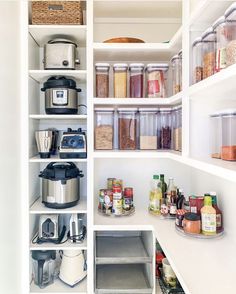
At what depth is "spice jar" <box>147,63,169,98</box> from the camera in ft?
6.25

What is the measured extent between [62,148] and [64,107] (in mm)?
292

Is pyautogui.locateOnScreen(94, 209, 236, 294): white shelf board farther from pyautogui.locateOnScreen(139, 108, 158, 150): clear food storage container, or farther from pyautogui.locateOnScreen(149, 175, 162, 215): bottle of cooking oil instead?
pyautogui.locateOnScreen(139, 108, 158, 150): clear food storage container

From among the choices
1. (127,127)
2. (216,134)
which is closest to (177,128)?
(127,127)

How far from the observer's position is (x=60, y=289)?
1.95 meters

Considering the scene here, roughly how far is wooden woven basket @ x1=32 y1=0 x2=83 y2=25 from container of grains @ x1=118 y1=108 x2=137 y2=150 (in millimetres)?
698

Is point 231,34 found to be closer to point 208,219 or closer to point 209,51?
point 209,51

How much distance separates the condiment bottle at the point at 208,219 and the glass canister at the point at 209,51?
2.35 feet

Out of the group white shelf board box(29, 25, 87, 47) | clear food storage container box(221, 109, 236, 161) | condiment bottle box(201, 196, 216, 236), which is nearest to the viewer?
clear food storage container box(221, 109, 236, 161)

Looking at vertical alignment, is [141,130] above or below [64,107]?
below

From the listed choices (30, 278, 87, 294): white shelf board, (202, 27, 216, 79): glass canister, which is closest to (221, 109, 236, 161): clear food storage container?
(202, 27, 216, 79): glass canister
